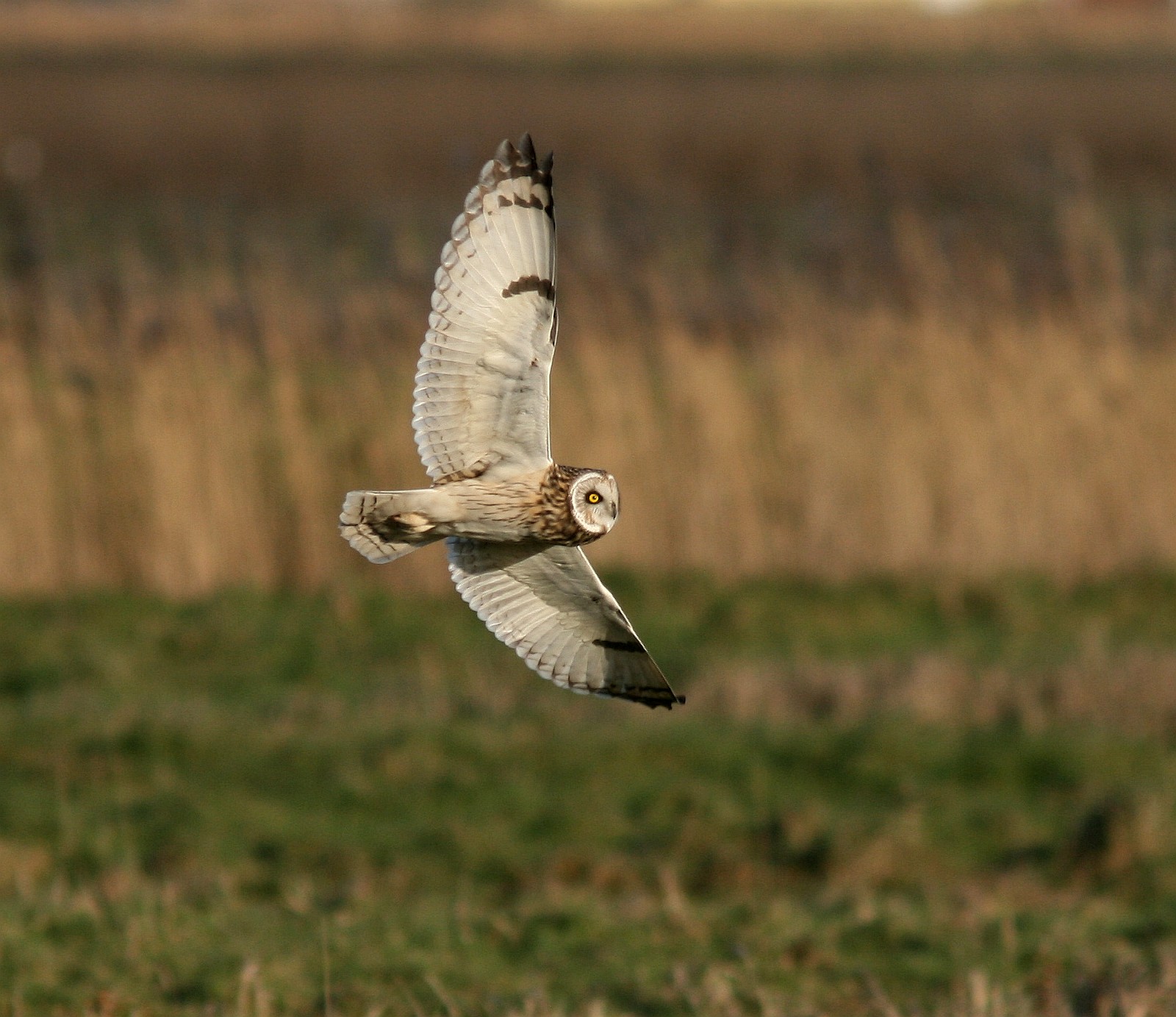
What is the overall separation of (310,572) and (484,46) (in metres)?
27.8

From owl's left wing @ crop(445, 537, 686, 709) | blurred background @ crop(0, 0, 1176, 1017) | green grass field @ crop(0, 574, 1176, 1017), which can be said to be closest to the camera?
owl's left wing @ crop(445, 537, 686, 709)

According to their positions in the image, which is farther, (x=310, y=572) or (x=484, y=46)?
(x=484, y=46)

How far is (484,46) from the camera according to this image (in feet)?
117

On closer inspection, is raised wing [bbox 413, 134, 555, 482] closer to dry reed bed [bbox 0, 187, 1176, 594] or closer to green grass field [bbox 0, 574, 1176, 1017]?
green grass field [bbox 0, 574, 1176, 1017]

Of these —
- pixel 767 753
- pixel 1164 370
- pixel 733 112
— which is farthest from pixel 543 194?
pixel 733 112

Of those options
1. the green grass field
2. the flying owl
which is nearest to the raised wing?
the flying owl

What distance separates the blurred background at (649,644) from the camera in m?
5.09

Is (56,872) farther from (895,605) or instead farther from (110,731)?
(895,605)

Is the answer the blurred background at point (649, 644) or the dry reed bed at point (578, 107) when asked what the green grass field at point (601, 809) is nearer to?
the blurred background at point (649, 644)

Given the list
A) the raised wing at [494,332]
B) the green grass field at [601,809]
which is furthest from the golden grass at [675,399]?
the raised wing at [494,332]

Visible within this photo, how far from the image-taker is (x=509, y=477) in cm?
239

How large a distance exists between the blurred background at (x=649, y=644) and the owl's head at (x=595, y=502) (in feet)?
7.43

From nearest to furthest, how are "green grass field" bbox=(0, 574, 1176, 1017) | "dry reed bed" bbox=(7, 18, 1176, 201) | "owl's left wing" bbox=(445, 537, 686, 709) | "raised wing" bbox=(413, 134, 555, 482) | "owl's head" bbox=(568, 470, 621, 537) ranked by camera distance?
"owl's head" bbox=(568, 470, 621, 537) < "raised wing" bbox=(413, 134, 555, 482) < "owl's left wing" bbox=(445, 537, 686, 709) < "green grass field" bbox=(0, 574, 1176, 1017) < "dry reed bed" bbox=(7, 18, 1176, 201)

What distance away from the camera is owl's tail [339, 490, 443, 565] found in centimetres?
226
